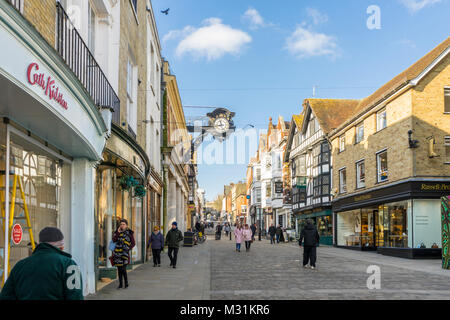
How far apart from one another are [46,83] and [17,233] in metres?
2.37

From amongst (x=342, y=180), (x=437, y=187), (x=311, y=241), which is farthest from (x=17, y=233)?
(x=342, y=180)

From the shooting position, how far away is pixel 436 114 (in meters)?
22.7

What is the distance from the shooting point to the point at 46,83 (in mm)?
6109

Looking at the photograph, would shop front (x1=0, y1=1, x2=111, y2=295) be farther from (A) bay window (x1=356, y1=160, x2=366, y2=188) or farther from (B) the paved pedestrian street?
(A) bay window (x1=356, y1=160, x2=366, y2=188)

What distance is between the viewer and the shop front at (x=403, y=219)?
21875mm

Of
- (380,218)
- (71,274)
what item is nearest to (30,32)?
(71,274)

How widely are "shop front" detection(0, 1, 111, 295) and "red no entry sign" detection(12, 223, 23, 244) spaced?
73 millimetres

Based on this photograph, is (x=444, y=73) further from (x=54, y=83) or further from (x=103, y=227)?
(x=54, y=83)

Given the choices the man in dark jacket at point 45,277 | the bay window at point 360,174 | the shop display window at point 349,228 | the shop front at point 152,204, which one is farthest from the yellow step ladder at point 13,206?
the shop display window at point 349,228

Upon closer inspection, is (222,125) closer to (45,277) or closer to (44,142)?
(44,142)

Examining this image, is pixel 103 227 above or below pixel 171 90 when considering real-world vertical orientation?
below

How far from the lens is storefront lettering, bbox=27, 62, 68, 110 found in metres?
5.55

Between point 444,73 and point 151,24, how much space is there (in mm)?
13710

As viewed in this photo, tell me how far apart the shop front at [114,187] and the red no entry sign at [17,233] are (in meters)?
3.44
